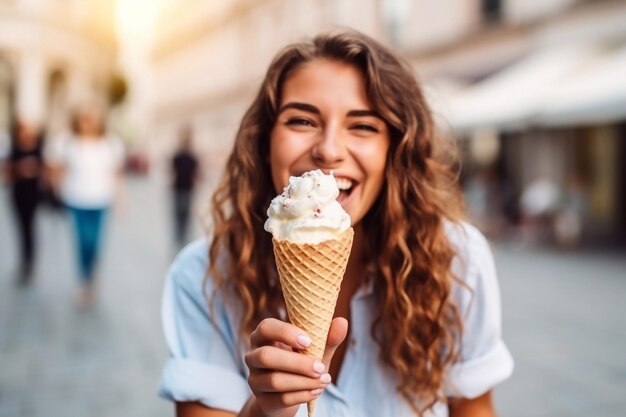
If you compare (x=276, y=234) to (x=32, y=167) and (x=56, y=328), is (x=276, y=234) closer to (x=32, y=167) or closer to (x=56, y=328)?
(x=56, y=328)

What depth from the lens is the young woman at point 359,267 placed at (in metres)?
1.71

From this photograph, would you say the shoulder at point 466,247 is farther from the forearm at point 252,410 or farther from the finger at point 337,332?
the forearm at point 252,410

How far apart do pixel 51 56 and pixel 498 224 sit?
109 ft

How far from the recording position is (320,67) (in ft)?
5.68

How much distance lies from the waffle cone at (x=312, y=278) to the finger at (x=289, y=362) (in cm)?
14

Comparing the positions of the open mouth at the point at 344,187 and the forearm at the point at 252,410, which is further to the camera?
the open mouth at the point at 344,187

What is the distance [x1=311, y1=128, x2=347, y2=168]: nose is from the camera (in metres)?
1.62

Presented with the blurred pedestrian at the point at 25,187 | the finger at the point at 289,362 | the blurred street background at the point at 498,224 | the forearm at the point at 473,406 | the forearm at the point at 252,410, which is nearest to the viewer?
the finger at the point at 289,362

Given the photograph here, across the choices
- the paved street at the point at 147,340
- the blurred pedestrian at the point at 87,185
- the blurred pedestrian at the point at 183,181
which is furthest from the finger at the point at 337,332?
the blurred pedestrian at the point at 183,181

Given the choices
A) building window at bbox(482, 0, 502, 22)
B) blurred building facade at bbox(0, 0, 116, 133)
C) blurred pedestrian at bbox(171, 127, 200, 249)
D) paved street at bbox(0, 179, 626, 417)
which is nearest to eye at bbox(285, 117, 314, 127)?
paved street at bbox(0, 179, 626, 417)

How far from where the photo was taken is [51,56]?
38250 millimetres

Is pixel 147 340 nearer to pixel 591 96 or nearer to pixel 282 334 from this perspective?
pixel 282 334

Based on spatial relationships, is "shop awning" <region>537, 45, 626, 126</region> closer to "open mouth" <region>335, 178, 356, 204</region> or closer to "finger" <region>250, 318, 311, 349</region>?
A: "open mouth" <region>335, 178, 356, 204</region>

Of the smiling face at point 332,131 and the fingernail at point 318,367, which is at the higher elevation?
the smiling face at point 332,131
